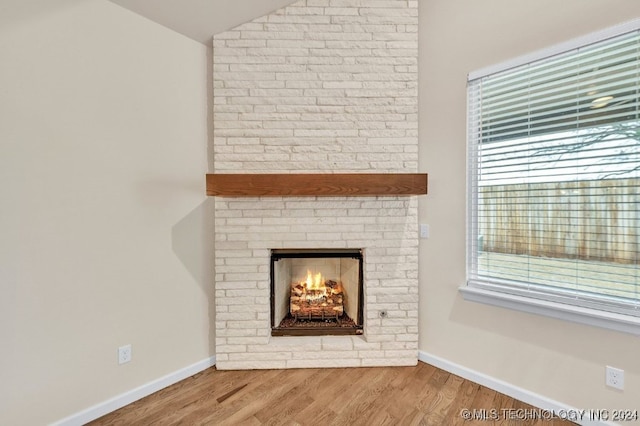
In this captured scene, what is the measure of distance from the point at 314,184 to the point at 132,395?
185 centimetres

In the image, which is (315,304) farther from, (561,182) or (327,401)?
(561,182)

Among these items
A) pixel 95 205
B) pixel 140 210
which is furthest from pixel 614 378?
pixel 95 205

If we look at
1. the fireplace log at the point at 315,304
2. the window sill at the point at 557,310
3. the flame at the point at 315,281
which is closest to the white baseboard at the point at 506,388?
the window sill at the point at 557,310

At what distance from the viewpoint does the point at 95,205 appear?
5.53ft

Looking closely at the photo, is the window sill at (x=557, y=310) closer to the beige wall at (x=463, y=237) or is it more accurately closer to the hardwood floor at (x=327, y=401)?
the beige wall at (x=463, y=237)

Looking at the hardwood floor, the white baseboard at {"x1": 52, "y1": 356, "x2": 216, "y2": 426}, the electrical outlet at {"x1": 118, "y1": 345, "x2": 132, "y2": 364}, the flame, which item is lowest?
the hardwood floor

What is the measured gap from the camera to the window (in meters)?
1.46

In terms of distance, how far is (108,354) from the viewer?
68.7 inches

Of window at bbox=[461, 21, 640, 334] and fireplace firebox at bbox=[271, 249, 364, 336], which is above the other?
window at bbox=[461, 21, 640, 334]

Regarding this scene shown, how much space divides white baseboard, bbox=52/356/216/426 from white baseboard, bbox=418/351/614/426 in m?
1.79

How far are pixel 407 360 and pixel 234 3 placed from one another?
296 cm

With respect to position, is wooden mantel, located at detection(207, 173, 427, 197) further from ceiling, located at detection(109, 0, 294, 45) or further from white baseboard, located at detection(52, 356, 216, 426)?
white baseboard, located at detection(52, 356, 216, 426)

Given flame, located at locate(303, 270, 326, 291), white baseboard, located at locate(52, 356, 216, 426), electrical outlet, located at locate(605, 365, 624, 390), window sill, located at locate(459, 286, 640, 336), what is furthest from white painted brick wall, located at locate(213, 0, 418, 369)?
electrical outlet, located at locate(605, 365, 624, 390)

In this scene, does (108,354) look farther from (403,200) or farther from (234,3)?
(234,3)
